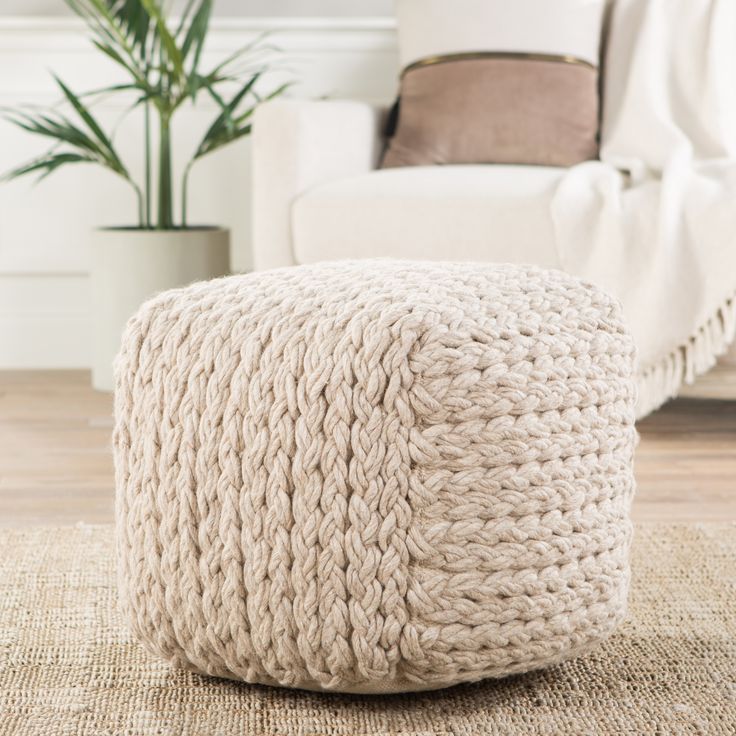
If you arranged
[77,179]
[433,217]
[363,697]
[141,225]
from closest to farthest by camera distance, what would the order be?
1. [363,697]
2. [433,217]
3. [141,225]
4. [77,179]

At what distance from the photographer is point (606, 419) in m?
0.92

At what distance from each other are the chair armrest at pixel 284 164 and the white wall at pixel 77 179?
660 millimetres

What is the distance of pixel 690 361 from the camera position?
1.94 metres

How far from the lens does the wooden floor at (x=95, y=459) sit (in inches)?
61.4

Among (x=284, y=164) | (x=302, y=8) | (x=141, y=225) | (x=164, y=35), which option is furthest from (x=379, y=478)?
(x=302, y=8)

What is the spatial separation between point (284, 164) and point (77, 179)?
87 centimetres

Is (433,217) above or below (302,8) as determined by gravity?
below

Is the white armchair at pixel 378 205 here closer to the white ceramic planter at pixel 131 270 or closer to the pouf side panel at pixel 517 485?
the white ceramic planter at pixel 131 270

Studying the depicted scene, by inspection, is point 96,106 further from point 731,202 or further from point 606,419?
point 606,419

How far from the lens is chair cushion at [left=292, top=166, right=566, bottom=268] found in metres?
2.01

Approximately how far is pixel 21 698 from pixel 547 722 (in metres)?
0.43

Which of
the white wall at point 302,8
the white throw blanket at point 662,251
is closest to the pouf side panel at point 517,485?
the white throw blanket at point 662,251

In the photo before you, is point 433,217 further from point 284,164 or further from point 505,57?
point 505,57

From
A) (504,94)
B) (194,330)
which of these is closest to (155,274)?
(504,94)
